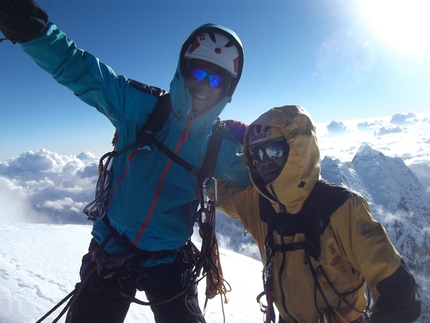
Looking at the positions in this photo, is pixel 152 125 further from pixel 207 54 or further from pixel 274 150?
pixel 274 150

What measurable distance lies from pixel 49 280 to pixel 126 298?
556cm

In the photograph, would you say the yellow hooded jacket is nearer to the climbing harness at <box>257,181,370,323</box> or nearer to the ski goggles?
the climbing harness at <box>257,181,370,323</box>

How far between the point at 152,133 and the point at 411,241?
172m

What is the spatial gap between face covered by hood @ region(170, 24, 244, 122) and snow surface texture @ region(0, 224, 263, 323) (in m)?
4.29

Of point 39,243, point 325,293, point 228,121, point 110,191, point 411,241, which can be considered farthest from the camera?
point 411,241

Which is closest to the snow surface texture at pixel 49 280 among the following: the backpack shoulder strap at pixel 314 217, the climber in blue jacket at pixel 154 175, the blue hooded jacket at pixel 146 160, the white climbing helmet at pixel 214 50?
the climber in blue jacket at pixel 154 175

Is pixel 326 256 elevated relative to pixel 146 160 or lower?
lower

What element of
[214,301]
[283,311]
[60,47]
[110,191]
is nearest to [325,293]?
[283,311]

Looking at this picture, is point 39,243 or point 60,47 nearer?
point 60,47

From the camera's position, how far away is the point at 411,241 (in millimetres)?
131125

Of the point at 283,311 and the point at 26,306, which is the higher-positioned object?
the point at 283,311

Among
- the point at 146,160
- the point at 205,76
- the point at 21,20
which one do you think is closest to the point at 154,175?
the point at 146,160

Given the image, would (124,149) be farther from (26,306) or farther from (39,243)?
(39,243)

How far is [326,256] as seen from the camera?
247 cm
